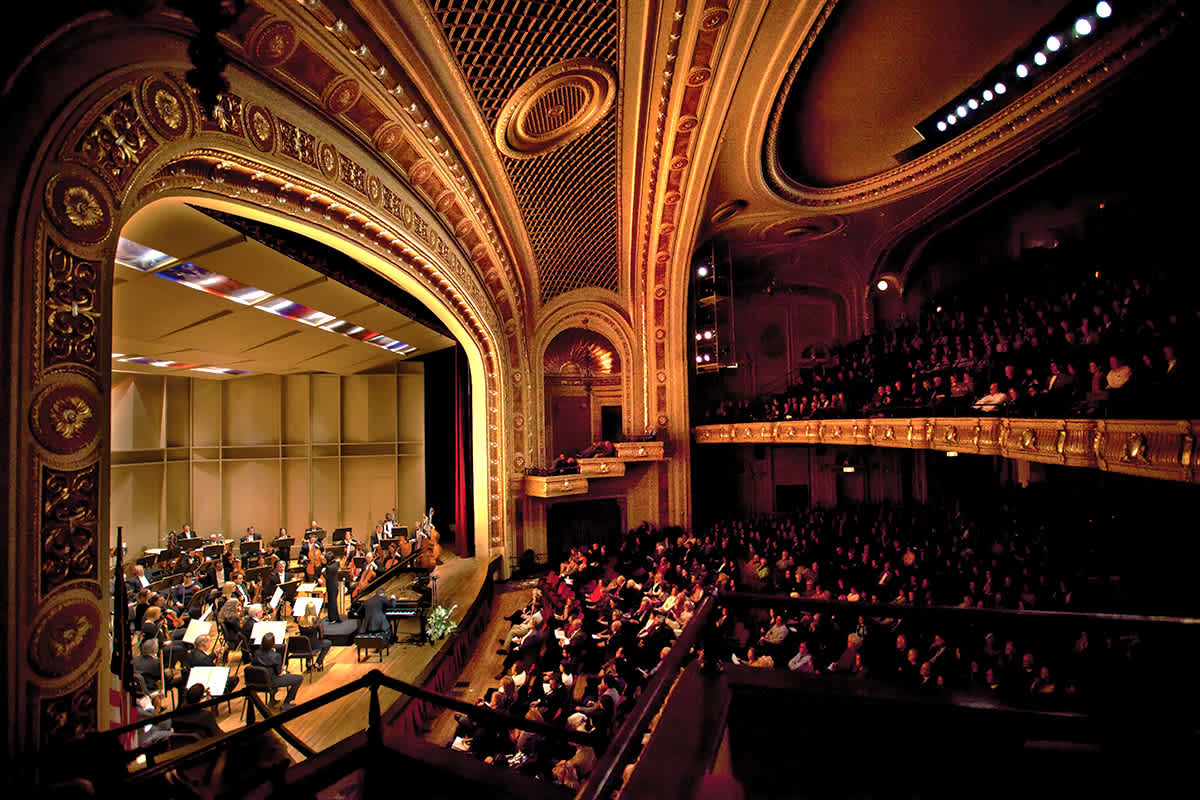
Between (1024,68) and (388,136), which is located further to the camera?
(1024,68)

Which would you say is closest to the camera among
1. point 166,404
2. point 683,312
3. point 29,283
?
point 29,283

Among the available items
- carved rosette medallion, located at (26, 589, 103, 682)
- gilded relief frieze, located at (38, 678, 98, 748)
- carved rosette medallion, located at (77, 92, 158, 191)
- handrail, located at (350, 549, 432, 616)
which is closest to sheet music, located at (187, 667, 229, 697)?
gilded relief frieze, located at (38, 678, 98, 748)

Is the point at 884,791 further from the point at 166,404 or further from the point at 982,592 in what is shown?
the point at 166,404

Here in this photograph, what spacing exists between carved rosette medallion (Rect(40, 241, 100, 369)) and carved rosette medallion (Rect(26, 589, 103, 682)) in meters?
1.30

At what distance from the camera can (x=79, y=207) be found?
3070mm

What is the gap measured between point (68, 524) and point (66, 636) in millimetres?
593

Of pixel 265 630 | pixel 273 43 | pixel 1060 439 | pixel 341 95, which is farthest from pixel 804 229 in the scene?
pixel 265 630

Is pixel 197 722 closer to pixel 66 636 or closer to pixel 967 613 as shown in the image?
pixel 66 636

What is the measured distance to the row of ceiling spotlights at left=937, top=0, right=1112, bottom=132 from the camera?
7.05 m

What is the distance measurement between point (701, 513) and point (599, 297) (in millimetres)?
7576

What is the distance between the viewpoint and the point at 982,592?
7.07m

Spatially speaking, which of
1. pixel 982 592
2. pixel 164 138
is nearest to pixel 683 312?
pixel 982 592

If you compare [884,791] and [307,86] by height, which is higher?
[307,86]

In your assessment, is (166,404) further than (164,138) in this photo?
Yes
